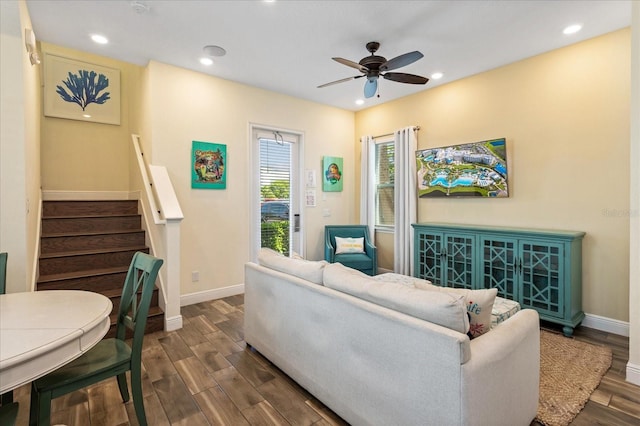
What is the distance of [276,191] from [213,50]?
7.06ft

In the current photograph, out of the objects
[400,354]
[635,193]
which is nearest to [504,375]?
[400,354]

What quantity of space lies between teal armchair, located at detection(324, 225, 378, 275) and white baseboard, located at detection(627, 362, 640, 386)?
9.44 ft

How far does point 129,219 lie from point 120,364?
287 centimetres

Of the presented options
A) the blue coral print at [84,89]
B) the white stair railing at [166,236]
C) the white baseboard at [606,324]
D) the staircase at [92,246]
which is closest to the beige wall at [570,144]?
the white baseboard at [606,324]

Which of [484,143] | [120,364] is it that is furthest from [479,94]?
[120,364]

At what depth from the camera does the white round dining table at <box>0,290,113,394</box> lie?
3.60 ft

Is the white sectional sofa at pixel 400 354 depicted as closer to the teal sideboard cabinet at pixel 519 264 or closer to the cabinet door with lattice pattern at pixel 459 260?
the teal sideboard cabinet at pixel 519 264

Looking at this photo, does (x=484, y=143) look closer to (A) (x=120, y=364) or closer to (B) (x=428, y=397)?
(B) (x=428, y=397)

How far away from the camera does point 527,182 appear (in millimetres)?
3711

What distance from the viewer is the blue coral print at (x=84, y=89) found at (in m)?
4.30

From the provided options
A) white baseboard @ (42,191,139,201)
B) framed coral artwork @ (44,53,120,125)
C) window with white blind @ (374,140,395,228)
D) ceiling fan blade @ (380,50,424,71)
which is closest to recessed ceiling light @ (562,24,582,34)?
ceiling fan blade @ (380,50,424,71)

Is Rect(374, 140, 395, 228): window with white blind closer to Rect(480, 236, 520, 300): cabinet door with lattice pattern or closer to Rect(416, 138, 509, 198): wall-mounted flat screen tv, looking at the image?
Rect(416, 138, 509, 198): wall-mounted flat screen tv

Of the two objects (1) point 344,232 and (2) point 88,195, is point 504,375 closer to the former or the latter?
(1) point 344,232

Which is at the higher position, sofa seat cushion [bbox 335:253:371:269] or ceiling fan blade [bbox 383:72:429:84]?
ceiling fan blade [bbox 383:72:429:84]
